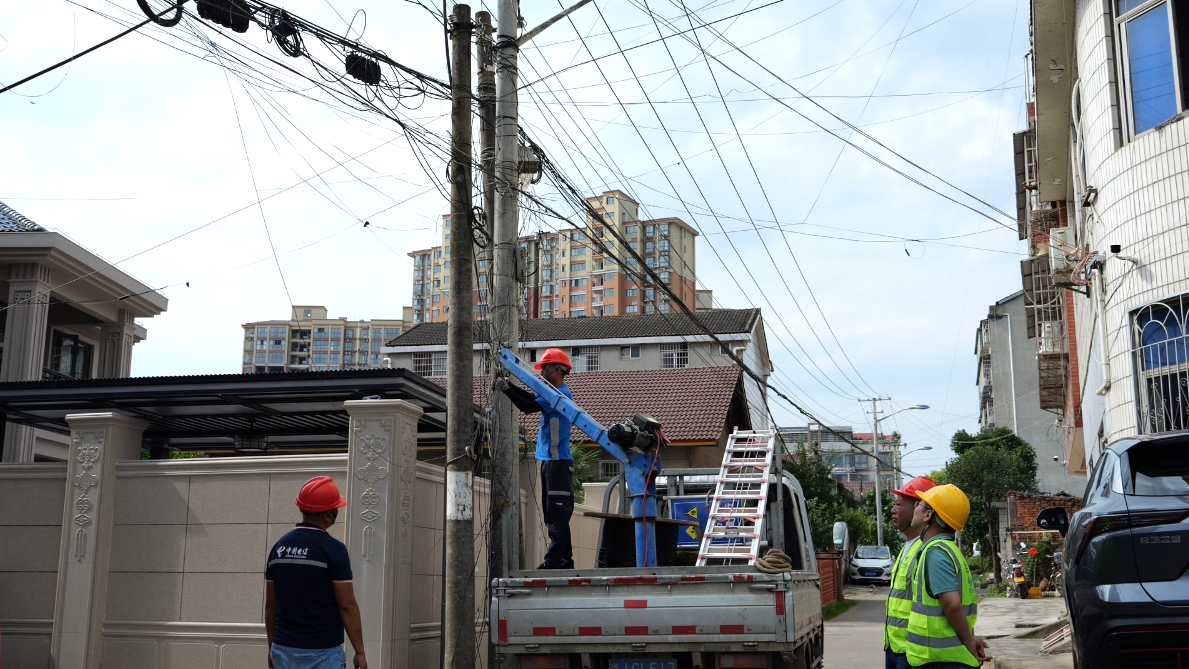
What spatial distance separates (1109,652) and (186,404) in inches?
421

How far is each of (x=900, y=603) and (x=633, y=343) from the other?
45.6 metres

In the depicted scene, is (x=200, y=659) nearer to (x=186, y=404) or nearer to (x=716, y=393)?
(x=186, y=404)

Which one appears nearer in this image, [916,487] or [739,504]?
[916,487]

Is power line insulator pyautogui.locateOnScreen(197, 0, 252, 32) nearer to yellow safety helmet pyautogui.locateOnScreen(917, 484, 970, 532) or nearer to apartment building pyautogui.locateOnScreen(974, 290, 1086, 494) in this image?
yellow safety helmet pyautogui.locateOnScreen(917, 484, 970, 532)

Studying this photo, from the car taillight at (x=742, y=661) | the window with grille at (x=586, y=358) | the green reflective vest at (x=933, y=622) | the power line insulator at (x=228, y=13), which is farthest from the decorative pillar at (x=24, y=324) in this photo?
the window with grille at (x=586, y=358)

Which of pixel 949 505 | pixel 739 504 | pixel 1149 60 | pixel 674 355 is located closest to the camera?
pixel 949 505

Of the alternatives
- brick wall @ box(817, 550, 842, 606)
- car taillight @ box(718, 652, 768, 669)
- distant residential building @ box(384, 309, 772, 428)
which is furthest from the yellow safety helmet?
distant residential building @ box(384, 309, 772, 428)

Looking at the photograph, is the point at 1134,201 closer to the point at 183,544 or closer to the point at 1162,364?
the point at 1162,364

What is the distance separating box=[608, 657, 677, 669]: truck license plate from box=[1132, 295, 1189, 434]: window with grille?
6.58m

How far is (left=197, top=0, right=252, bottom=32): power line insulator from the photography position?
9.02m

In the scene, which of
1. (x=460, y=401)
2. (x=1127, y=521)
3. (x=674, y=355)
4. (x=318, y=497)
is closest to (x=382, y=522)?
(x=460, y=401)

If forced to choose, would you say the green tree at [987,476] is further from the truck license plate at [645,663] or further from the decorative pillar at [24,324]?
the truck license plate at [645,663]

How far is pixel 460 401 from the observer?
9828mm

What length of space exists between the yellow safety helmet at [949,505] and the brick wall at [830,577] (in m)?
23.0
